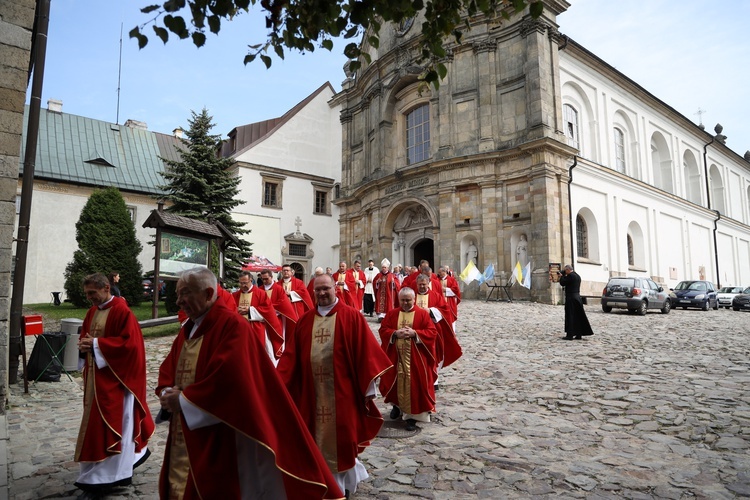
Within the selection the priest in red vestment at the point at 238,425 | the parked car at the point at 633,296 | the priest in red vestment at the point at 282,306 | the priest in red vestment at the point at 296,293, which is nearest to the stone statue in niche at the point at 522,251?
the parked car at the point at 633,296

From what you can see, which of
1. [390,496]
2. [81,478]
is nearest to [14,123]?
[81,478]

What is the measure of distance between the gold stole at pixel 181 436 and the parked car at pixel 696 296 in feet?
86.6

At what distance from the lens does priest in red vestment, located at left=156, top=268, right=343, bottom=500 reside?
2.74 meters

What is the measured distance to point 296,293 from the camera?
11.2 metres

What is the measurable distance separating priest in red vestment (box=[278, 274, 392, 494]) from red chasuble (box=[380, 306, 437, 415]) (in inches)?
69.1

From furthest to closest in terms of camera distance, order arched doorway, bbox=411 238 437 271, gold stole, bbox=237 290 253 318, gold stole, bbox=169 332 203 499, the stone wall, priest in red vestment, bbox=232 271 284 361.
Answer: arched doorway, bbox=411 238 437 271 < gold stole, bbox=237 290 253 318 < priest in red vestment, bbox=232 271 284 361 < the stone wall < gold stole, bbox=169 332 203 499

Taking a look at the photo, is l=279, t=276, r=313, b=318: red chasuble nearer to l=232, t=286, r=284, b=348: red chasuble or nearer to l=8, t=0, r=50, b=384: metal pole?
l=232, t=286, r=284, b=348: red chasuble

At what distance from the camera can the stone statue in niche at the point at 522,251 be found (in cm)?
2327

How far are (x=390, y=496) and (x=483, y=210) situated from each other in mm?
21257

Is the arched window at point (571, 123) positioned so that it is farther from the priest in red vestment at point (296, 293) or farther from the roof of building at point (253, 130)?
the priest in red vestment at point (296, 293)

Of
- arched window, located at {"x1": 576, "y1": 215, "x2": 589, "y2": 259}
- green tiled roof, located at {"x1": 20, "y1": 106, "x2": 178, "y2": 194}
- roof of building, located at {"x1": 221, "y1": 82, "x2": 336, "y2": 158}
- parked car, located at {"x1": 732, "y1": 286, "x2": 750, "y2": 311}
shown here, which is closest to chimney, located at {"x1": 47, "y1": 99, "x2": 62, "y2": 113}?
green tiled roof, located at {"x1": 20, "y1": 106, "x2": 178, "y2": 194}

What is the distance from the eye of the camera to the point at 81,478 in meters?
A: 4.29

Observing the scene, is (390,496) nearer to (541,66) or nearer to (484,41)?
(541,66)

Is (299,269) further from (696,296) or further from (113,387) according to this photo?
(113,387)
